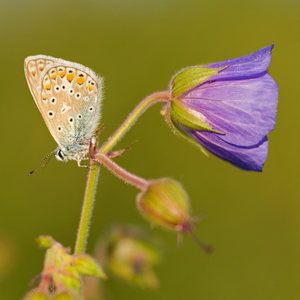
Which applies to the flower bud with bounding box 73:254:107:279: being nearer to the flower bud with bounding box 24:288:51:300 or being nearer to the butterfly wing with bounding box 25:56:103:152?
the flower bud with bounding box 24:288:51:300

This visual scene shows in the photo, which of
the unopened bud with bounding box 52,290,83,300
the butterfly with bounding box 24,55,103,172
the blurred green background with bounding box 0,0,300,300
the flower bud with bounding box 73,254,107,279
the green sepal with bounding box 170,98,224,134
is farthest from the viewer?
the blurred green background with bounding box 0,0,300,300

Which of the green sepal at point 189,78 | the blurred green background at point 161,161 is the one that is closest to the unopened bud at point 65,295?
the green sepal at point 189,78

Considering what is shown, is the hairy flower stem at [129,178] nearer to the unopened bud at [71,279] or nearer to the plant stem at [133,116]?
the plant stem at [133,116]

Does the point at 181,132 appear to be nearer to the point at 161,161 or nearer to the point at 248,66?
the point at 248,66

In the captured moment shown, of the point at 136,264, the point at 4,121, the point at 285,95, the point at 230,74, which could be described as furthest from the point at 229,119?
the point at 285,95

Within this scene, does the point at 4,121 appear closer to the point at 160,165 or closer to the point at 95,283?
the point at 160,165

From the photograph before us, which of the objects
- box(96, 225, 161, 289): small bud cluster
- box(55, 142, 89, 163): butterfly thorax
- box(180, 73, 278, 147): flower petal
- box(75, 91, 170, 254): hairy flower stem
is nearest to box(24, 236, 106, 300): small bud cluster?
box(75, 91, 170, 254): hairy flower stem

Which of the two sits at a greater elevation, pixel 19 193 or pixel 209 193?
pixel 209 193

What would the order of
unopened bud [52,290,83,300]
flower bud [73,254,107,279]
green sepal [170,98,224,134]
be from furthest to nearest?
1. green sepal [170,98,224,134]
2. flower bud [73,254,107,279]
3. unopened bud [52,290,83,300]
